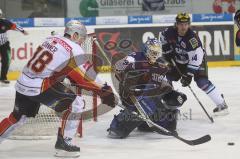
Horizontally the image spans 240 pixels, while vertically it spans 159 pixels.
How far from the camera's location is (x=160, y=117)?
16.0ft

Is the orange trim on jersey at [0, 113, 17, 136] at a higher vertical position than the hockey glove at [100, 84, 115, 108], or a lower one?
lower

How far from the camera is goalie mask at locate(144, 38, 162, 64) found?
4695mm

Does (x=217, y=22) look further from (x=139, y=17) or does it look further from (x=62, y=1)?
(x=62, y=1)

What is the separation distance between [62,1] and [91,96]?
555 centimetres

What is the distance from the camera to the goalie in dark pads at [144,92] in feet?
15.5

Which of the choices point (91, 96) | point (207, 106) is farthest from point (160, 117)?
point (207, 106)

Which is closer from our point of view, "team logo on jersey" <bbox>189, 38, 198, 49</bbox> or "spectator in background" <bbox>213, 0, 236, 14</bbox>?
"team logo on jersey" <bbox>189, 38, 198, 49</bbox>

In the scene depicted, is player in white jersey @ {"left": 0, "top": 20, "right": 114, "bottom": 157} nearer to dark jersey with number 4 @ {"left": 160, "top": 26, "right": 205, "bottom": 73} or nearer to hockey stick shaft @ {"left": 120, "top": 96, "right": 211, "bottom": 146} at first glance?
hockey stick shaft @ {"left": 120, "top": 96, "right": 211, "bottom": 146}

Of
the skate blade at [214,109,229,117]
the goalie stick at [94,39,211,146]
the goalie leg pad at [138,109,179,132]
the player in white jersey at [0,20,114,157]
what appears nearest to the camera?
the player in white jersey at [0,20,114,157]

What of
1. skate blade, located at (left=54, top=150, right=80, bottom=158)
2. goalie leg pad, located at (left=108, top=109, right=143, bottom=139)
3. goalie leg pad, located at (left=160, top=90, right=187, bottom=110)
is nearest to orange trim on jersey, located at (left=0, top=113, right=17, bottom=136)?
skate blade, located at (left=54, top=150, right=80, bottom=158)

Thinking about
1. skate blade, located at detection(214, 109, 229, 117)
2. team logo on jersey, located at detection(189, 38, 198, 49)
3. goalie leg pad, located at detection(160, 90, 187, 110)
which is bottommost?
skate blade, located at detection(214, 109, 229, 117)

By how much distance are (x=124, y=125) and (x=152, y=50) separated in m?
0.66

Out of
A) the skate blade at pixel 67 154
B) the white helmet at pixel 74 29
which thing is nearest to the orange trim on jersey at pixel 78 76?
the white helmet at pixel 74 29

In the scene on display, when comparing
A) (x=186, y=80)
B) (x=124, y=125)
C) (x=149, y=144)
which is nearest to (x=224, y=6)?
(x=186, y=80)
